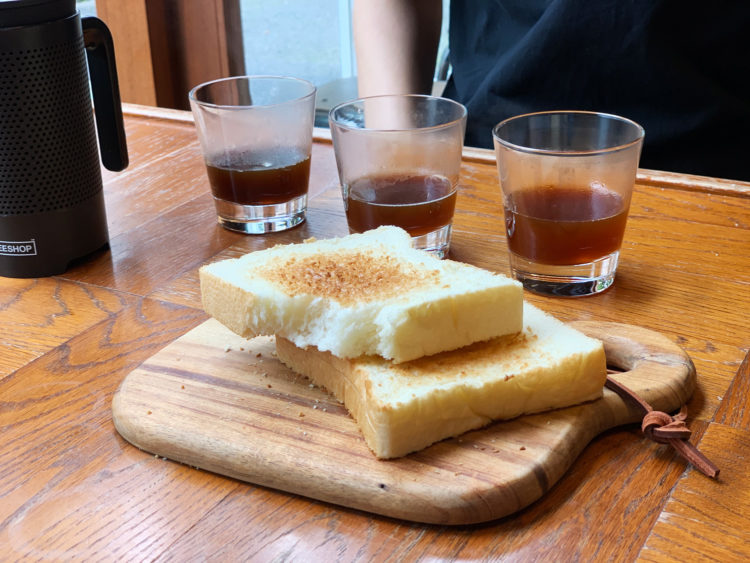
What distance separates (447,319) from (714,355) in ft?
1.04

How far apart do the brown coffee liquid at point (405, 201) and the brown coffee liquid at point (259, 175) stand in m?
0.13

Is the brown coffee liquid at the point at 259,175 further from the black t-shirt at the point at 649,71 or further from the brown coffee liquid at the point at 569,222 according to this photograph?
the black t-shirt at the point at 649,71

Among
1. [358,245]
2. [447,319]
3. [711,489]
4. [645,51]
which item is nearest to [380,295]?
[447,319]

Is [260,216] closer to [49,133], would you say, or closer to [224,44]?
[49,133]

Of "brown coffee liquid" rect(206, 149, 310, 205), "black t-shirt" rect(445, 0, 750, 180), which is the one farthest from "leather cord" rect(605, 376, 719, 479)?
"black t-shirt" rect(445, 0, 750, 180)

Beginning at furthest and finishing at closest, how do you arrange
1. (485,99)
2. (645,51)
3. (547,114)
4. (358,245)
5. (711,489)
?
(485,99)
(645,51)
(547,114)
(358,245)
(711,489)

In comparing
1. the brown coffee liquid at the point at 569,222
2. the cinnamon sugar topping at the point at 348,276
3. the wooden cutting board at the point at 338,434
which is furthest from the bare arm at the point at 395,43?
the wooden cutting board at the point at 338,434

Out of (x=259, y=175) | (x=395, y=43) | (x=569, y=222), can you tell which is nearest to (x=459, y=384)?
(x=569, y=222)

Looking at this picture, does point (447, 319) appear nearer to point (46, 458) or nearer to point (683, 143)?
point (46, 458)

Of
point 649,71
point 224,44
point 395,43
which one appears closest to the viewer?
point 649,71

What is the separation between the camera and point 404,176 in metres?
1.10

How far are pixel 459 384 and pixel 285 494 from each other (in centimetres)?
17

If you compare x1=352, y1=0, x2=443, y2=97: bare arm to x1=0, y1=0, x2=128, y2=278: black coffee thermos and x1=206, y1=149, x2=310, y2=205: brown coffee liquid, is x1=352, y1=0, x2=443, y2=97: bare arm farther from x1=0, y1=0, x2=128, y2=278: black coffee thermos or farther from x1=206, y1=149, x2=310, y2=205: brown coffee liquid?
x1=0, y1=0, x2=128, y2=278: black coffee thermos

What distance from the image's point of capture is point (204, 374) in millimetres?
821
